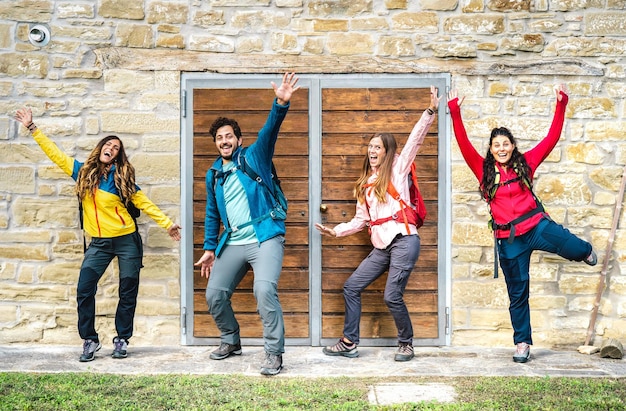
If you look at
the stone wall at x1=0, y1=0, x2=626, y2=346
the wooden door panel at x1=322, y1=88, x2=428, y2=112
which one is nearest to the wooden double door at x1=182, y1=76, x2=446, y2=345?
the wooden door panel at x1=322, y1=88, x2=428, y2=112

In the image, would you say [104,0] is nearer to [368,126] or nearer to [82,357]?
[368,126]

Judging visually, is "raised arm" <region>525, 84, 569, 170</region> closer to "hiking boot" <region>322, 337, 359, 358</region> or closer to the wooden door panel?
the wooden door panel

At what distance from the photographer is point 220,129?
18.2ft

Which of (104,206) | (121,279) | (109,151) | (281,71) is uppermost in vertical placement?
(281,71)

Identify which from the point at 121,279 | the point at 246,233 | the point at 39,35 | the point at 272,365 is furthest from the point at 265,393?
the point at 39,35

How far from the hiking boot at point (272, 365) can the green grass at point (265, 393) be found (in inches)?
3.8

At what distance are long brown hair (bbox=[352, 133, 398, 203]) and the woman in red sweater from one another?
52 centimetres

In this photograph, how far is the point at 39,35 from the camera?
6.23m

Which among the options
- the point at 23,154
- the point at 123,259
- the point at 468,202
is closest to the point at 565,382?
the point at 468,202

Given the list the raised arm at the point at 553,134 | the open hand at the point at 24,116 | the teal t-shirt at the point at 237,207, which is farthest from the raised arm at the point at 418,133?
the open hand at the point at 24,116

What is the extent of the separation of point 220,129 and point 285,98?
74 cm

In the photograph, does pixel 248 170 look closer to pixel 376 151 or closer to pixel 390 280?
pixel 376 151

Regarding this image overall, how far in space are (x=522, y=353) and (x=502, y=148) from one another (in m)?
1.59

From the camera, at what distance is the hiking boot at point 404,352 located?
18.9ft
